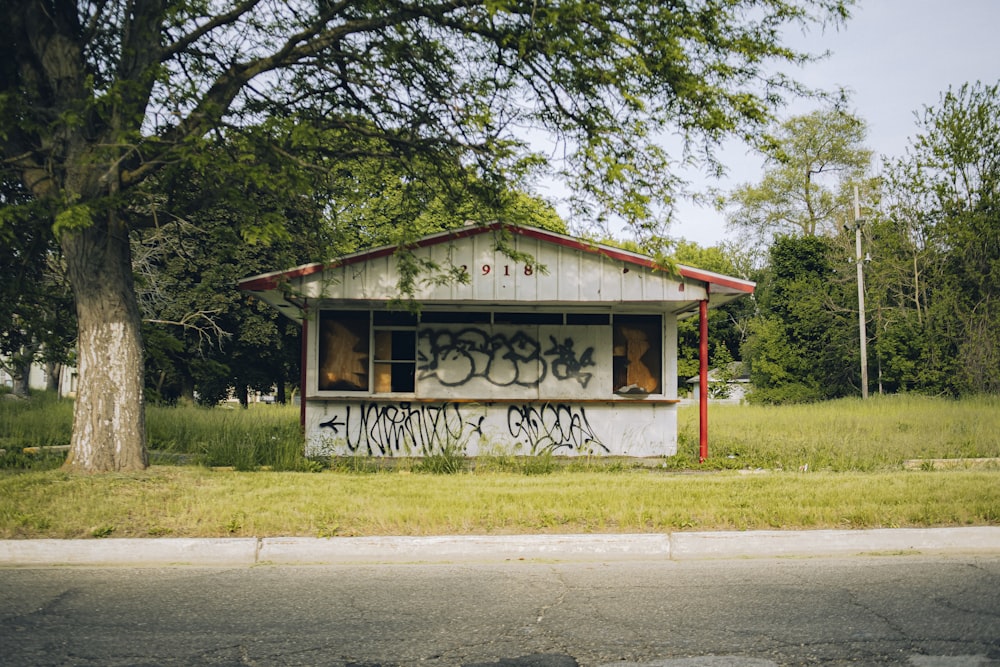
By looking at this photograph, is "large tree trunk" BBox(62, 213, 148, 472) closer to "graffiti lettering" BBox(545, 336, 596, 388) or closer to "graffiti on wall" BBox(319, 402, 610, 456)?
"graffiti on wall" BBox(319, 402, 610, 456)

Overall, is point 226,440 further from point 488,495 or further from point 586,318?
point 488,495

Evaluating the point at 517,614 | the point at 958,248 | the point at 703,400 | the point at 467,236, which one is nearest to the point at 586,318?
the point at 703,400

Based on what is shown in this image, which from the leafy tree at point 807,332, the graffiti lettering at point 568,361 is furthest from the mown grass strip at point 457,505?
the leafy tree at point 807,332

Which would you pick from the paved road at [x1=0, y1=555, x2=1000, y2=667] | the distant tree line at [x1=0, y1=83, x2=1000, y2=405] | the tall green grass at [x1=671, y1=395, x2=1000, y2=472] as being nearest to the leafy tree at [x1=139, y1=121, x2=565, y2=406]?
the distant tree line at [x1=0, y1=83, x2=1000, y2=405]

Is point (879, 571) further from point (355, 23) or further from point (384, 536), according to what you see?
point (355, 23)

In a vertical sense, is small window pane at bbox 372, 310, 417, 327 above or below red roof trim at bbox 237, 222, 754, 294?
below

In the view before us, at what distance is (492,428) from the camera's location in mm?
14336

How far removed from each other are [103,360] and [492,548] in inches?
219

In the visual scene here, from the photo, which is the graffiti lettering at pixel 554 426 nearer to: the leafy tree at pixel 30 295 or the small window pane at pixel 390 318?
the small window pane at pixel 390 318

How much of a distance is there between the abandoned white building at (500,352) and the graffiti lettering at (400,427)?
2 cm

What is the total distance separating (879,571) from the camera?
663cm

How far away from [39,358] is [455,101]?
390 inches

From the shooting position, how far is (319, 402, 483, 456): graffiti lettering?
14.2 m

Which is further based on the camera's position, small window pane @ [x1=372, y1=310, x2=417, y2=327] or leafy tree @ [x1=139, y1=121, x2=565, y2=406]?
small window pane @ [x1=372, y1=310, x2=417, y2=327]
